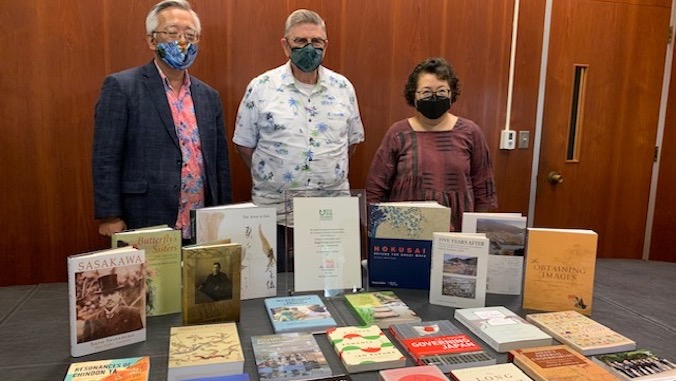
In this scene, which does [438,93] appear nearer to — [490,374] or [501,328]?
[501,328]

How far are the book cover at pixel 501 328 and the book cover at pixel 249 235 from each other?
1.76ft

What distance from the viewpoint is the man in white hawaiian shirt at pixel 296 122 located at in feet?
7.10

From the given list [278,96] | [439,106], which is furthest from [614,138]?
[278,96]

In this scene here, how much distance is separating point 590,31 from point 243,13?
216 cm

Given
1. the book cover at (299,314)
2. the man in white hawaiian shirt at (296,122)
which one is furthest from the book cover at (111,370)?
the man in white hawaiian shirt at (296,122)

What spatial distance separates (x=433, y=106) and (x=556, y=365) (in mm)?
1248

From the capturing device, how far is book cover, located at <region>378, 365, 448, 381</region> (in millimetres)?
1039

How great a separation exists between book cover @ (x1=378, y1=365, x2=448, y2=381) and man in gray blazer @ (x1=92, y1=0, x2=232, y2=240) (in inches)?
43.9

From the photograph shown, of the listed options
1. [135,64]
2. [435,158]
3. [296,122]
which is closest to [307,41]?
[296,122]

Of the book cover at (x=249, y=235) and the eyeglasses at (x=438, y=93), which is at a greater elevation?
the eyeglasses at (x=438, y=93)

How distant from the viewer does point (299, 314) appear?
1.35 m

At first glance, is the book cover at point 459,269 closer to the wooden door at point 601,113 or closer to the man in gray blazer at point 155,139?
the man in gray blazer at point 155,139

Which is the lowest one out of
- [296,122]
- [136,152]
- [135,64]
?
[136,152]

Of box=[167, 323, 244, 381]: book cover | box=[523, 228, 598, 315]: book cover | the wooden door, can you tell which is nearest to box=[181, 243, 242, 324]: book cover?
box=[167, 323, 244, 381]: book cover
